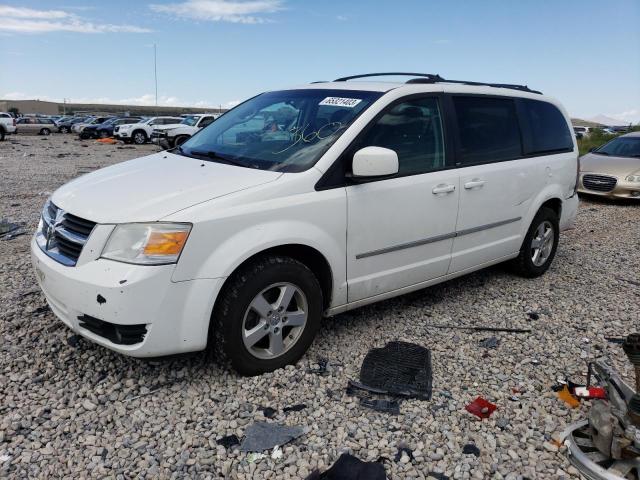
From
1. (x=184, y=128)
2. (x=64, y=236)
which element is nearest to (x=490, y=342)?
(x=64, y=236)

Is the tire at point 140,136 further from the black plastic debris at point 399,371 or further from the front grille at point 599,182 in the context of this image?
the black plastic debris at point 399,371

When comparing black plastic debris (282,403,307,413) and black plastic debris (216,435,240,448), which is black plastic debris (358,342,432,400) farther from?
black plastic debris (216,435,240,448)

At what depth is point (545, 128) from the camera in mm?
5371

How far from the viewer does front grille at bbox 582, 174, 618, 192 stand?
10.6 meters

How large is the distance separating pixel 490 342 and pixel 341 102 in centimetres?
212

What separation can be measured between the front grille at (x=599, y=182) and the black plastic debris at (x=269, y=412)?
9.85m

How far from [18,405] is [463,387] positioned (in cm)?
265

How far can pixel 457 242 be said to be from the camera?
14.3 ft

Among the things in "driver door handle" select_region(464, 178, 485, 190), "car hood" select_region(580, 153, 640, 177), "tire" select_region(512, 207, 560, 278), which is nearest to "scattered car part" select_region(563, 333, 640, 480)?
"driver door handle" select_region(464, 178, 485, 190)

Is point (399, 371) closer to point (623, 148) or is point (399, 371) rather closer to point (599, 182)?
point (599, 182)

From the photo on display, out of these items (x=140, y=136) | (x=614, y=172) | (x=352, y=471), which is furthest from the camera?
(x=140, y=136)

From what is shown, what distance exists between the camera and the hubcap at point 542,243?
542 cm

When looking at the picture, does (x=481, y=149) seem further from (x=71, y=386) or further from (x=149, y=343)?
(x=71, y=386)

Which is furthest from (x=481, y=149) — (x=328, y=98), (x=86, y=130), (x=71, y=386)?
(x=86, y=130)
